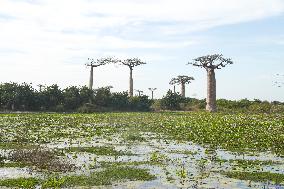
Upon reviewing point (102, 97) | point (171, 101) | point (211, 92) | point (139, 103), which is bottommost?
point (139, 103)

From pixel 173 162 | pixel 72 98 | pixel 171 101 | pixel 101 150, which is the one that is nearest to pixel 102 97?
pixel 72 98

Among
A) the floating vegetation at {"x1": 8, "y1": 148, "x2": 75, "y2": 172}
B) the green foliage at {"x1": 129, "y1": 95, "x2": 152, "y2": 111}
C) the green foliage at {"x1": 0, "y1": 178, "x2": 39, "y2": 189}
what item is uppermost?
the green foliage at {"x1": 129, "y1": 95, "x2": 152, "y2": 111}

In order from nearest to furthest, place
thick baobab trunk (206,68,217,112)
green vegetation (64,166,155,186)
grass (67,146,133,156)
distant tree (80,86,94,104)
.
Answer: green vegetation (64,166,155,186)
grass (67,146,133,156)
distant tree (80,86,94,104)
thick baobab trunk (206,68,217,112)

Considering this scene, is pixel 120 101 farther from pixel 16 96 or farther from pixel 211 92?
pixel 16 96

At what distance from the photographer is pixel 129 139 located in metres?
21.6

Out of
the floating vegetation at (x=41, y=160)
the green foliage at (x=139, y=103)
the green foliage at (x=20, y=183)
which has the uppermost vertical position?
the green foliage at (x=139, y=103)

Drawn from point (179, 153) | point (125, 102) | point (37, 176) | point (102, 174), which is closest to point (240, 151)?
point (179, 153)

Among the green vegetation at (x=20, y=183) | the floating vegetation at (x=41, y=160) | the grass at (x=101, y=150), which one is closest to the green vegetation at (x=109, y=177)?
the green vegetation at (x=20, y=183)

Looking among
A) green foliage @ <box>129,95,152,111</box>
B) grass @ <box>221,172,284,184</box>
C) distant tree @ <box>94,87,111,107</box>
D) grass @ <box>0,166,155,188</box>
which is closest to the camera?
grass @ <box>0,166,155,188</box>

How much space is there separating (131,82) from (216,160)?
59131 mm

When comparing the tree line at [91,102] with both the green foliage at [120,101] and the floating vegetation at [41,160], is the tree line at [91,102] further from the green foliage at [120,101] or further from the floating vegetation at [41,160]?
the floating vegetation at [41,160]

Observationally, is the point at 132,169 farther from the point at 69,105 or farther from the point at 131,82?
the point at 131,82

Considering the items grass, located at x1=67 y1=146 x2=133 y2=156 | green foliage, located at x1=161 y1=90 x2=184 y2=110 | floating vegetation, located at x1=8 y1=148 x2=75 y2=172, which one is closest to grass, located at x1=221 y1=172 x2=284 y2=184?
floating vegetation, located at x1=8 y1=148 x2=75 y2=172

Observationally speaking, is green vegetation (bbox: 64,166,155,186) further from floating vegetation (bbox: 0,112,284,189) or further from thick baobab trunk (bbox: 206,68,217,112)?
thick baobab trunk (bbox: 206,68,217,112)
